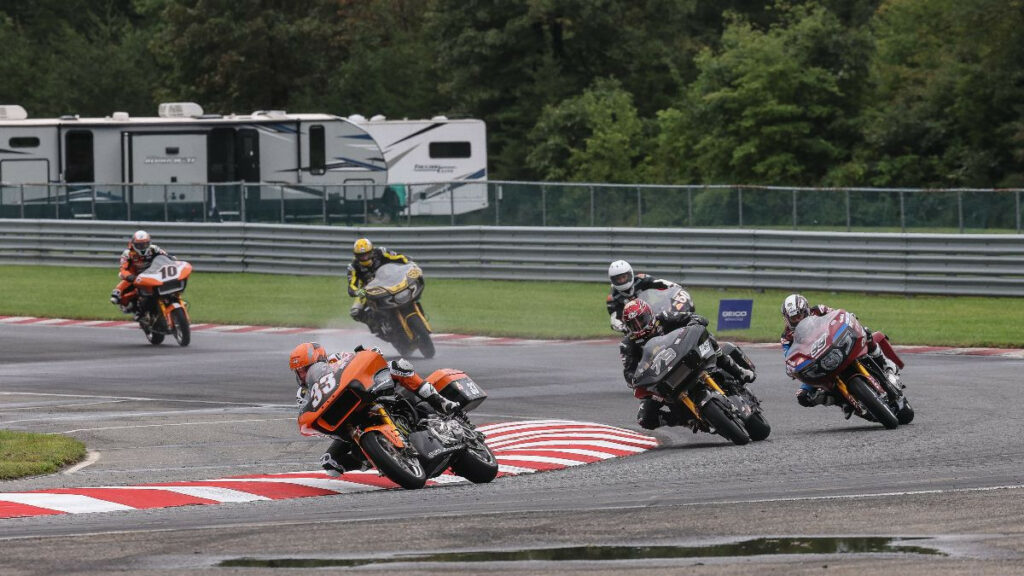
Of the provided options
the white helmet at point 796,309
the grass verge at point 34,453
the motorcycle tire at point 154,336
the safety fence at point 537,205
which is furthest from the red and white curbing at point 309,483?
the safety fence at point 537,205

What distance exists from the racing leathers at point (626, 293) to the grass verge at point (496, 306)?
7.14 meters

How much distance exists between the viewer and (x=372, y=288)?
2245 cm

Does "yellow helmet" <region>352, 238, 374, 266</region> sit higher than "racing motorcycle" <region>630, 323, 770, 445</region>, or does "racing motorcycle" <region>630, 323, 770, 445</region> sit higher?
"yellow helmet" <region>352, 238, 374, 266</region>

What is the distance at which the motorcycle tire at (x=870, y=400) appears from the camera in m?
14.9

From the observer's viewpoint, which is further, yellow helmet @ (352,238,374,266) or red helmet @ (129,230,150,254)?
red helmet @ (129,230,150,254)

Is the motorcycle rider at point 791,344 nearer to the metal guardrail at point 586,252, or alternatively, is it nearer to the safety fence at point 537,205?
the metal guardrail at point 586,252

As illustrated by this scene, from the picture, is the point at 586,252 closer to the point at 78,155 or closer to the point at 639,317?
the point at 639,317

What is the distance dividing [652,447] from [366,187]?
74.8 ft

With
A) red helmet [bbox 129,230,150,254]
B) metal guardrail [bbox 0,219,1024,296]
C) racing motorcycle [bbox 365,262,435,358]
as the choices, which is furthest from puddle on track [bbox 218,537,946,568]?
metal guardrail [bbox 0,219,1024,296]

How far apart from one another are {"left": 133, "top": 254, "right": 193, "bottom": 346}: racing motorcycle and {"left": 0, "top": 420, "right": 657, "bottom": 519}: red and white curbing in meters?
10.3

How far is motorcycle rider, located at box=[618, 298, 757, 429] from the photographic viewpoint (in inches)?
581

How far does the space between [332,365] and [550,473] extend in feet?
6.51

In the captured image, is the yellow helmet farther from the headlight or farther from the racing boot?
the headlight

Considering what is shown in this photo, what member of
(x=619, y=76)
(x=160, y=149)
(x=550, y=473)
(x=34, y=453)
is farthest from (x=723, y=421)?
(x=619, y=76)
